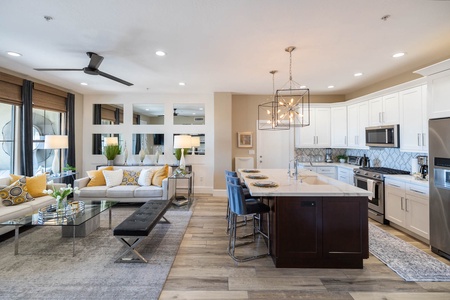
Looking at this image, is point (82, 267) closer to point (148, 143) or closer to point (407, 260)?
point (407, 260)

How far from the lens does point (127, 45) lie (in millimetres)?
3080

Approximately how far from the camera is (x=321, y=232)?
253 centimetres

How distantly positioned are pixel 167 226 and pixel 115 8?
124 inches

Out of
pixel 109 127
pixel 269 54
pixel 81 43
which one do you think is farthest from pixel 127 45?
pixel 109 127

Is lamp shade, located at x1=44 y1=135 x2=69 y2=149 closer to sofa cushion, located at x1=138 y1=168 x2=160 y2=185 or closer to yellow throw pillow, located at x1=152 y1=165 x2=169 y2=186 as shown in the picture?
sofa cushion, located at x1=138 y1=168 x2=160 y2=185

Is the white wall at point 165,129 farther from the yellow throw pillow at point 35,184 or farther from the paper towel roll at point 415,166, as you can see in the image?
the paper towel roll at point 415,166

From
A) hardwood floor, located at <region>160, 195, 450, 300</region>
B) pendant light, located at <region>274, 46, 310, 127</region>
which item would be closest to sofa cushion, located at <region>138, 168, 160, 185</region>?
hardwood floor, located at <region>160, 195, 450, 300</region>

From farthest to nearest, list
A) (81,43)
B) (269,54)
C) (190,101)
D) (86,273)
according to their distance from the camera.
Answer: (190,101) → (269,54) → (81,43) → (86,273)

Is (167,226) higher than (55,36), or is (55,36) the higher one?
(55,36)

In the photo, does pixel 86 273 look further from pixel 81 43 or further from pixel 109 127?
pixel 109 127

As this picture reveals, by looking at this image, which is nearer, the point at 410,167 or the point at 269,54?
the point at 269,54

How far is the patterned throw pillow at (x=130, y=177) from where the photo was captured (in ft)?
16.4

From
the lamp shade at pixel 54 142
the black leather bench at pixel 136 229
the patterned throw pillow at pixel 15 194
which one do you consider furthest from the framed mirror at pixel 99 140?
the black leather bench at pixel 136 229

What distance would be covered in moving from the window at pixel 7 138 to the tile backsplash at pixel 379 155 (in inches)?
254
